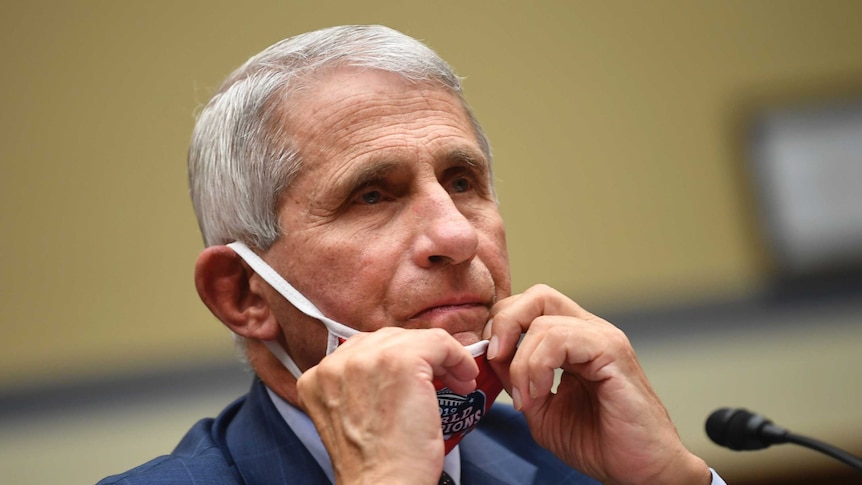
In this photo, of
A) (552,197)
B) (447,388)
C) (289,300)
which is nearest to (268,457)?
(289,300)

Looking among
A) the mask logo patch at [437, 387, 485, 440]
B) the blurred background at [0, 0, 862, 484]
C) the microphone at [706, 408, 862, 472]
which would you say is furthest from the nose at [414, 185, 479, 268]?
the blurred background at [0, 0, 862, 484]

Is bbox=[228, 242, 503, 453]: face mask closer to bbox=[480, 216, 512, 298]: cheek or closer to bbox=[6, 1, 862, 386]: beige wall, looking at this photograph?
bbox=[480, 216, 512, 298]: cheek

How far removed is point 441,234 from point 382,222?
134mm

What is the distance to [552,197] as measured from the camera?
16.1 ft

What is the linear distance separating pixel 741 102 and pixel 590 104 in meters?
0.82

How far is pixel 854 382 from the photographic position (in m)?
4.78

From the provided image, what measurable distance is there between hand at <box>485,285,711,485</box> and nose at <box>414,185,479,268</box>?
0.45ft

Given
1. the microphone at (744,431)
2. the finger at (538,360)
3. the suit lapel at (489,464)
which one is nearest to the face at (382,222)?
the finger at (538,360)

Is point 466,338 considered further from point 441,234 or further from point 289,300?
point 289,300

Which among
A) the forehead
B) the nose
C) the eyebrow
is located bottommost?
the nose

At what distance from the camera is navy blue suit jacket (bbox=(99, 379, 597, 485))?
179cm

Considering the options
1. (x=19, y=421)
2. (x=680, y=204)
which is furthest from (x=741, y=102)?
(x=19, y=421)

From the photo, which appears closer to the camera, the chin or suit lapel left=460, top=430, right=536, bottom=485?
the chin

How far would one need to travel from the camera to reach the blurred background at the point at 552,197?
15.0ft
